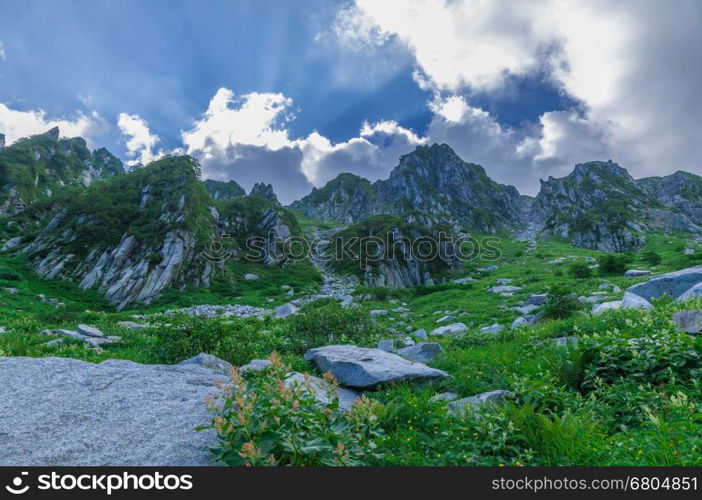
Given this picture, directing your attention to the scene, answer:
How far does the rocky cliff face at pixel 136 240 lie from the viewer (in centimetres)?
3609

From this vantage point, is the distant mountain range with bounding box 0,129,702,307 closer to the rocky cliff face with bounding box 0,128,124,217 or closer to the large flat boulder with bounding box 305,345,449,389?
the rocky cliff face with bounding box 0,128,124,217

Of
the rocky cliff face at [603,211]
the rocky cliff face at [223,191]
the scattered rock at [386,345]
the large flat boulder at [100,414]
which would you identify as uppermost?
the rocky cliff face at [223,191]

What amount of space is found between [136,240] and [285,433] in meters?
44.6

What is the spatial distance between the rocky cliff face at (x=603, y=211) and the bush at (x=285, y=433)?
335 feet

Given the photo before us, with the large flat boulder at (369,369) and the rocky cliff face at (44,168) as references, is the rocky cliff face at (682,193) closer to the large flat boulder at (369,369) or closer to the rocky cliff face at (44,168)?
the large flat boulder at (369,369)

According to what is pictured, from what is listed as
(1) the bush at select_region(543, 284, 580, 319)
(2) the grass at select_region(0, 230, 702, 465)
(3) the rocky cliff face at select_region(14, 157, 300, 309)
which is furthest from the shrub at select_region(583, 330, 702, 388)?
(3) the rocky cliff face at select_region(14, 157, 300, 309)

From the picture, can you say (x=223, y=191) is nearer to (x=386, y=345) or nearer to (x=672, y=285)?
(x=386, y=345)

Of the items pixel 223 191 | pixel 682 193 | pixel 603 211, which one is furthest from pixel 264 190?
pixel 682 193

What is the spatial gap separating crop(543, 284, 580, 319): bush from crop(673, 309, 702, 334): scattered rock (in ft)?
23.8

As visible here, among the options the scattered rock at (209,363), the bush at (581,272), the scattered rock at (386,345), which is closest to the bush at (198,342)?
the scattered rock at (209,363)

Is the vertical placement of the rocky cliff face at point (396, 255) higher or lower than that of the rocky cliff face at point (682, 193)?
lower

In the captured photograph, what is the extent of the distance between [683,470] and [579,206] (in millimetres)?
184002

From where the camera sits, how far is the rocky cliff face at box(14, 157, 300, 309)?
118 feet

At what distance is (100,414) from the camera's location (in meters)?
5.12
